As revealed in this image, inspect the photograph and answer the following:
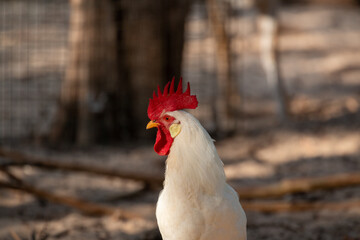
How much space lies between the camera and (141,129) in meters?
6.84

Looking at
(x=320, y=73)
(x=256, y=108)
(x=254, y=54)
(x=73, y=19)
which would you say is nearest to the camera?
(x=73, y=19)

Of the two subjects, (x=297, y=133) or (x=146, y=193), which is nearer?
(x=146, y=193)

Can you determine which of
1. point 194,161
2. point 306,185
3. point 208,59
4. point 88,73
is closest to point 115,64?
point 88,73

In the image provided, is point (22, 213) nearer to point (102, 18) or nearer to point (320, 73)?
point (102, 18)

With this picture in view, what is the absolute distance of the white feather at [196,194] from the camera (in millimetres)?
2441

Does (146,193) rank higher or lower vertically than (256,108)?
lower

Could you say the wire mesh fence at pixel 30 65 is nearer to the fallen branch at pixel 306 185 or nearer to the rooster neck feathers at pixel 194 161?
the fallen branch at pixel 306 185

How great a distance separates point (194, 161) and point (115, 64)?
14.4 ft

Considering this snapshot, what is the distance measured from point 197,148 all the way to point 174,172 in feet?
0.58

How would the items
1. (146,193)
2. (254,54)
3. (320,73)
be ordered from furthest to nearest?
(254,54) → (320,73) → (146,193)

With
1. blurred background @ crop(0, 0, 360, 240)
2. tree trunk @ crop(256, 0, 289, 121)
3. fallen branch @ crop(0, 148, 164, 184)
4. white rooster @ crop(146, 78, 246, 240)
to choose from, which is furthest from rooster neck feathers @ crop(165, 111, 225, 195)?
tree trunk @ crop(256, 0, 289, 121)

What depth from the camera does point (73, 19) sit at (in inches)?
263

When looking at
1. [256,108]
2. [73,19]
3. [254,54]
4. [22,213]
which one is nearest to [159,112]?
[22,213]

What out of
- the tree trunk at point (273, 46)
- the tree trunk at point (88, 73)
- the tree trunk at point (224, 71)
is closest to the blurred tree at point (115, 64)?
the tree trunk at point (88, 73)
